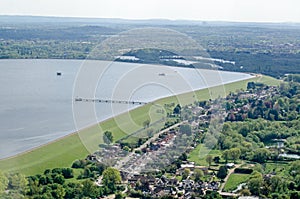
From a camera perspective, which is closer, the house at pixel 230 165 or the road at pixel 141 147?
the road at pixel 141 147

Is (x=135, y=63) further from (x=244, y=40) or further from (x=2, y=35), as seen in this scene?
(x=2, y=35)

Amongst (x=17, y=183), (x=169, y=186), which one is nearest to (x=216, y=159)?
(x=169, y=186)

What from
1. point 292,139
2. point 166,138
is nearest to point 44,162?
point 166,138

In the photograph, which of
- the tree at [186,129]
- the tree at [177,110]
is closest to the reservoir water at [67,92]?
the tree at [177,110]

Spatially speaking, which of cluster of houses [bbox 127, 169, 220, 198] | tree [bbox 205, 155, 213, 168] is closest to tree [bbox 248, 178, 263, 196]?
cluster of houses [bbox 127, 169, 220, 198]

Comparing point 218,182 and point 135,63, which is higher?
point 135,63

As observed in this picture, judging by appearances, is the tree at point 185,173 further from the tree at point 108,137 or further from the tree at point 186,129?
the tree at point 108,137
